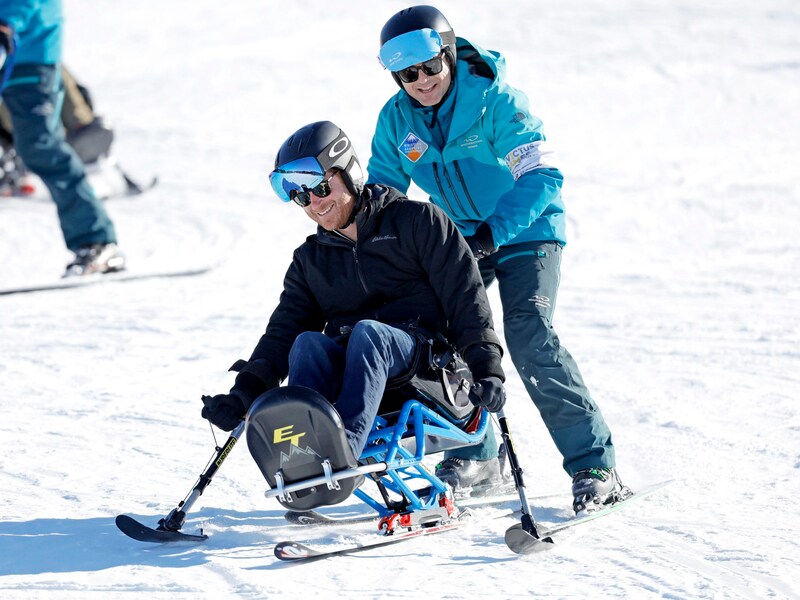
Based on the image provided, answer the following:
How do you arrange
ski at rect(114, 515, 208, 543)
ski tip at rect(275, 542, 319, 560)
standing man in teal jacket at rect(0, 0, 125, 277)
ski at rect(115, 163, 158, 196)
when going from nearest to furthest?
ski tip at rect(275, 542, 319, 560) → ski at rect(114, 515, 208, 543) → standing man in teal jacket at rect(0, 0, 125, 277) → ski at rect(115, 163, 158, 196)

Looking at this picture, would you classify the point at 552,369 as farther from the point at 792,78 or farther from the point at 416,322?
the point at 792,78

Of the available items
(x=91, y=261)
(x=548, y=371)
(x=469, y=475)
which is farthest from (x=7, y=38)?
(x=548, y=371)

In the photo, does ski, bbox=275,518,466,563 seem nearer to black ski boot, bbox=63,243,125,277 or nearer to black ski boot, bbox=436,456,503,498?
black ski boot, bbox=436,456,503,498

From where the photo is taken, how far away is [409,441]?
4.18 m

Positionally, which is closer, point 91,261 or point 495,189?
point 495,189

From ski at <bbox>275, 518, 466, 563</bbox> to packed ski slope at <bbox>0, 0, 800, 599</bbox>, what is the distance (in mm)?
35

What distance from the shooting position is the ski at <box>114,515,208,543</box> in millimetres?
4082

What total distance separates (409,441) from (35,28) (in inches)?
206

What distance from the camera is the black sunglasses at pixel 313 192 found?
422 centimetres

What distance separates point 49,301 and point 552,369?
4.43 metres

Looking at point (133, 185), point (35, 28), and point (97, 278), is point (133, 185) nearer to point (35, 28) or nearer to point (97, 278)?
point (97, 278)

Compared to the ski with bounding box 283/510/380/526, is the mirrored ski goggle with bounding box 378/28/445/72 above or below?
above

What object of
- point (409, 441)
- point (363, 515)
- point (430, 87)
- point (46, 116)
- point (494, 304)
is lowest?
point (494, 304)

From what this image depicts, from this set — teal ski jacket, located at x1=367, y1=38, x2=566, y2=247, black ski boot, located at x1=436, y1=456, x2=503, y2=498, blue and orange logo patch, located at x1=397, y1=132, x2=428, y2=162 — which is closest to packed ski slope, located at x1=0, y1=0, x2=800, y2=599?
black ski boot, located at x1=436, y1=456, x2=503, y2=498
